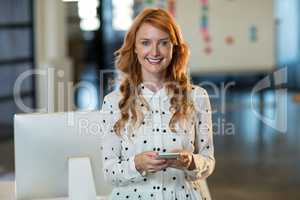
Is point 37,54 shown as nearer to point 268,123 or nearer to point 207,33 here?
point 207,33

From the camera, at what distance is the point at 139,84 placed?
1.84 meters

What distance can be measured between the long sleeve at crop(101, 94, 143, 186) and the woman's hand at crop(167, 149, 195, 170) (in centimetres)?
15

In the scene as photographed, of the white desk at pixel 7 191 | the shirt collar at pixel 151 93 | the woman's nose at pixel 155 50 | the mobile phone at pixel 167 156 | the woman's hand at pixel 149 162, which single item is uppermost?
the woman's nose at pixel 155 50

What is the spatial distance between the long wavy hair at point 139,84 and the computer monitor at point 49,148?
0.66 ft

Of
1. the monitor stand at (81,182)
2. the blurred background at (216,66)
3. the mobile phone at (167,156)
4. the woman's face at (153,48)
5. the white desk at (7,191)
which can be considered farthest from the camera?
Answer: the blurred background at (216,66)

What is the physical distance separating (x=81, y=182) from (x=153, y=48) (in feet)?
1.72

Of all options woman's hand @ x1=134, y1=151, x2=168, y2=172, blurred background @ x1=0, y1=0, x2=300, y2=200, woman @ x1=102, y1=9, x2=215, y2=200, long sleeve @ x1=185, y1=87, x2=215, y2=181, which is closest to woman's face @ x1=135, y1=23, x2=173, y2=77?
woman @ x1=102, y1=9, x2=215, y2=200

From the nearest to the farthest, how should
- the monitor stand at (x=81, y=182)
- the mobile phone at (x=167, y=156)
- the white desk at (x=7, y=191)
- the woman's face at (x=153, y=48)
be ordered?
the mobile phone at (x=167, y=156), the woman's face at (x=153, y=48), the monitor stand at (x=81, y=182), the white desk at (x=7, y=191)

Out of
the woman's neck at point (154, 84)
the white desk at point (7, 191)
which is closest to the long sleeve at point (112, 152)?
the woman's neck at point (154, 84)

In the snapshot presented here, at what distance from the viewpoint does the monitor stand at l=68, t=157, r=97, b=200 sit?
6.09ft

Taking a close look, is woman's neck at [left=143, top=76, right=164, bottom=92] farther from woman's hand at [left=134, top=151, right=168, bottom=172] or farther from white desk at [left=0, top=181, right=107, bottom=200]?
white desk at [left=0, top=181, right=107, bottom=200]

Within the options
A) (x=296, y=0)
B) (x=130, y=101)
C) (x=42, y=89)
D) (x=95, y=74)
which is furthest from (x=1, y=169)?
(x=296, y=0)

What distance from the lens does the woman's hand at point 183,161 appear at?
5.45ft

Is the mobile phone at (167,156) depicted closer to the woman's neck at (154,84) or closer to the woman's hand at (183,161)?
the woman's hand at (183,161)
